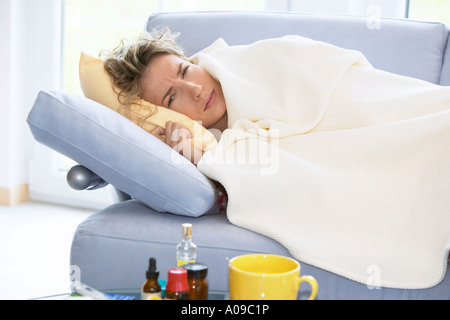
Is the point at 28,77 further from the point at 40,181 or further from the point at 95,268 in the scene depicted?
the point at 95,268

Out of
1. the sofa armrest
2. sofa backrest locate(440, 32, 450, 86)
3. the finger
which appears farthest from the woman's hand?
sofa backrest locate(440, 32, 450, 86)

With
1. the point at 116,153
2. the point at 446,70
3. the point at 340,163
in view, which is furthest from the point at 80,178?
the point at 446,70

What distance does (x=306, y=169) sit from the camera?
3.92 ft

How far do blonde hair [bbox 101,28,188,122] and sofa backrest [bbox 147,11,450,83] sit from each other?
0.45 ft

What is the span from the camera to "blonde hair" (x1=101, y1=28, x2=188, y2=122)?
148 centimetres

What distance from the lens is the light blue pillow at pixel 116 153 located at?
1.13 metres

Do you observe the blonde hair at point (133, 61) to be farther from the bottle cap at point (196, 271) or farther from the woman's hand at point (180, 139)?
the bottle cap at point (196, 271)

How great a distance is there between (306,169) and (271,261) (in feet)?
1.49

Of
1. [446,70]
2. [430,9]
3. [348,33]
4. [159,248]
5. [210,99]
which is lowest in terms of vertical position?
[159,248]

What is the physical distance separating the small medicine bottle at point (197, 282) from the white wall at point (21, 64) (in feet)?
7.94

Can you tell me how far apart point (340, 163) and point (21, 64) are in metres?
2.22

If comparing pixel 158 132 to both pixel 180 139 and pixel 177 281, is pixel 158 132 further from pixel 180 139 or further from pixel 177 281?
pixel 177 281

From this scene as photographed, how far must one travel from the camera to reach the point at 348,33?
171 centimetres
